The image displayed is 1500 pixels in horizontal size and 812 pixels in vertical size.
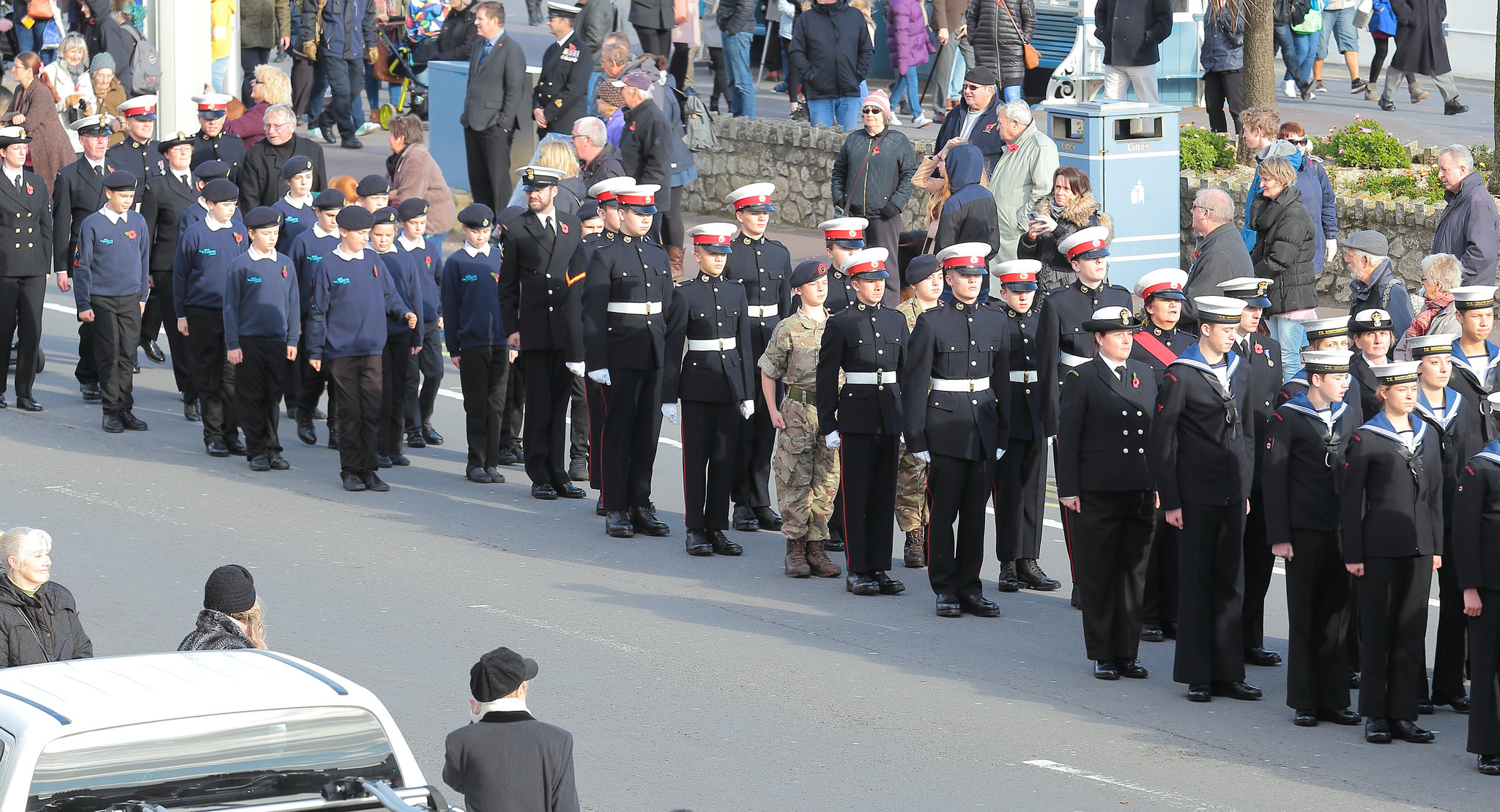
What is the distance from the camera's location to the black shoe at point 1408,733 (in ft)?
29.8

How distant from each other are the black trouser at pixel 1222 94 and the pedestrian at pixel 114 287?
11.8 metres

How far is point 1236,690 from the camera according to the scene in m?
9.72

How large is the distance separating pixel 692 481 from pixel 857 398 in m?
1.36

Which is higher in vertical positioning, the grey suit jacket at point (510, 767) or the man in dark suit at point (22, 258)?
the man in dark suit at point (22, 258)

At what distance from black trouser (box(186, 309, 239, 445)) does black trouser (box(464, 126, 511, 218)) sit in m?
5.71

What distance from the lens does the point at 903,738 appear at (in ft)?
29.6

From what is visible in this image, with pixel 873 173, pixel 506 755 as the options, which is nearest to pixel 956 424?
pixel 506 755

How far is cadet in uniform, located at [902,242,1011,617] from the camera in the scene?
36.0ft

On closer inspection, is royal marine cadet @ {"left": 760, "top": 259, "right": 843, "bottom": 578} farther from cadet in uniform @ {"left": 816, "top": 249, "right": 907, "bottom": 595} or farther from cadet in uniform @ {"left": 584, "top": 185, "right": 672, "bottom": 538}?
cadet in uniform @ {"left": 584, "top": 185, "right": 672, "bottom": 538}

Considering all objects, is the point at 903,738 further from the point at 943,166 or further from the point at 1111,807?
the point at 943,166

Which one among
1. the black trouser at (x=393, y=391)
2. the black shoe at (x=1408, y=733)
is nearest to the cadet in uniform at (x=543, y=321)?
the black trouser at (x=393, y=391)

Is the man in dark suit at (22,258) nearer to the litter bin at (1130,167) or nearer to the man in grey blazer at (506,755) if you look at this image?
the litter bin at (1130,167)

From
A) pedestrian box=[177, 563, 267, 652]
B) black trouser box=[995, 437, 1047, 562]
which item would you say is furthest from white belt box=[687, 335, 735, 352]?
pedestrian box=[177, 563, 267, 652]

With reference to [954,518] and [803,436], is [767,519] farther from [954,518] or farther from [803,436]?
[954,518]
